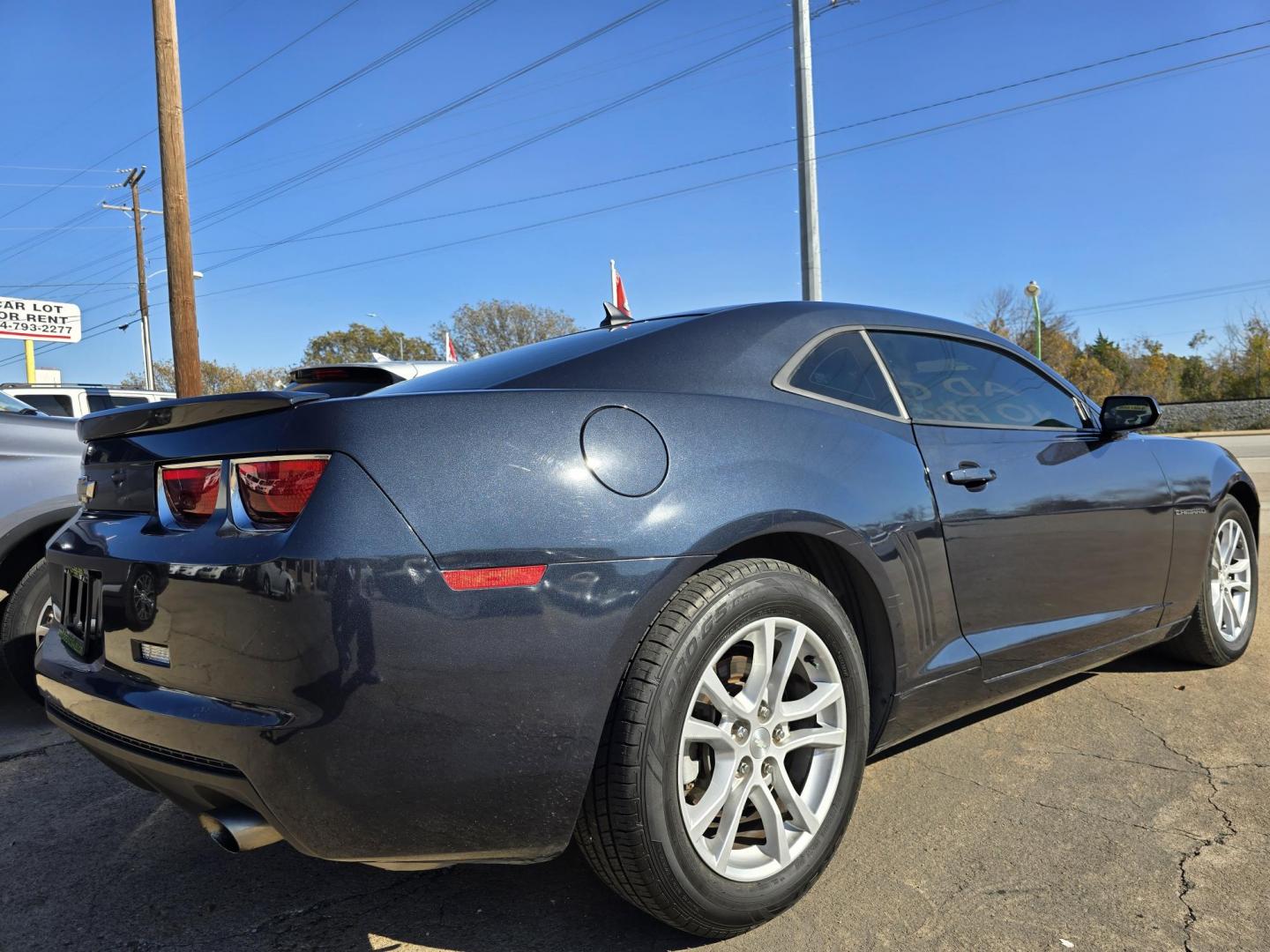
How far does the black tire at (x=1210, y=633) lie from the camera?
3943 mm

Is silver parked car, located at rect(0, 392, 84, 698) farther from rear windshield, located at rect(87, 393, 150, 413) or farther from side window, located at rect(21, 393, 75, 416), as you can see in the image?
side window, located at rect(21, 393, 75, 416)

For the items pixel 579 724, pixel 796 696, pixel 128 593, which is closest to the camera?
pixel 579 724

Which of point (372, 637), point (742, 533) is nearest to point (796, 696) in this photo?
point (742, 533)

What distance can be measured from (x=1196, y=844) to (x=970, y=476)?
1.12m

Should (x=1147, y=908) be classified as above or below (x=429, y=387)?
below

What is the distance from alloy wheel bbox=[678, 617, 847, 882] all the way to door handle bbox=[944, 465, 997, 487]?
2.38 feet

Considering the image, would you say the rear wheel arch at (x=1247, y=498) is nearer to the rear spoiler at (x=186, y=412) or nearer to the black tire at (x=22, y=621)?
the rear spoiler at (x=186, y=412)

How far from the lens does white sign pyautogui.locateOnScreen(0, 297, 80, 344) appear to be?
33844mm

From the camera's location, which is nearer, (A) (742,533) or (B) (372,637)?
(B) (372,637)

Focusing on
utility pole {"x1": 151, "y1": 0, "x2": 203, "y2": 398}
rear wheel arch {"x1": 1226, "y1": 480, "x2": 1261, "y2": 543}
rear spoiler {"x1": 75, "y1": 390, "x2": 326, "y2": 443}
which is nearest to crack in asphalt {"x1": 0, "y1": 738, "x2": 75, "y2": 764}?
rear spoiler {"x1": 75, "y1": 390, "x2": 326, "y2": 443}

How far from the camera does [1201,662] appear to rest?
13.5 ft

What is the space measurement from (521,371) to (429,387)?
24cm

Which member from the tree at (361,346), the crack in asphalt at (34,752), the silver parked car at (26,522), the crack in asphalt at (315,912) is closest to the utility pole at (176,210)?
the silver parked car at (26,522)

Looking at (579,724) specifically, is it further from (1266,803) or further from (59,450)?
(59,450)
